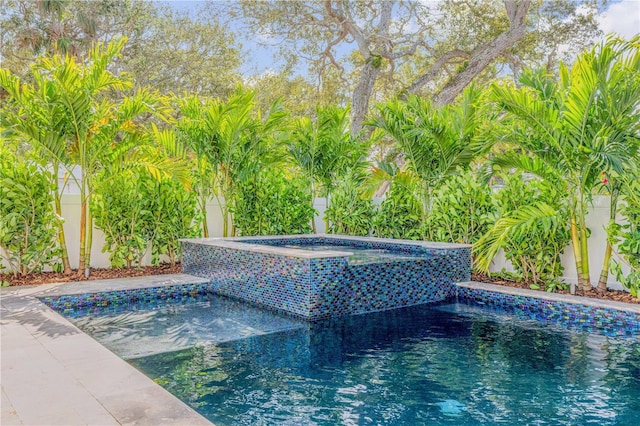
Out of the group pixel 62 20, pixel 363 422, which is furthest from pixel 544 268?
pixel 62 20

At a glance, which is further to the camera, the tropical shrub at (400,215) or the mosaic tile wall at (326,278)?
the tropical shrub at (400,215)

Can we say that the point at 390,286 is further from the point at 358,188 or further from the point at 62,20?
the point at 62,20

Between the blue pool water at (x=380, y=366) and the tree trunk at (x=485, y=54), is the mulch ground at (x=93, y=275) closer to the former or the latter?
the blue pool water at (x=380, y=366)

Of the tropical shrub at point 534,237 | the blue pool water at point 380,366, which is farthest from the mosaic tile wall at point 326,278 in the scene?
the tropical shrub at point 534,237

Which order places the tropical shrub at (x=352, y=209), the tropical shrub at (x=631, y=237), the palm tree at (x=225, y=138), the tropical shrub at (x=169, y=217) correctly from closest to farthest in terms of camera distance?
the tropical shrub at (x=631, y=237)
the tropical shrub at (x=169, y=217)
the palm tree at (x=225, y=138)
the tropical shrub at (x=352, y=209)

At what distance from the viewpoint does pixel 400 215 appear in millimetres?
8445

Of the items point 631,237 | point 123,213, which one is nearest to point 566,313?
point 631,237

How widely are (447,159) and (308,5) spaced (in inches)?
348

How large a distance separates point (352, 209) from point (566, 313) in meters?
4.42

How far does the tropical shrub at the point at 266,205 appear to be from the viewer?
8.59 metres

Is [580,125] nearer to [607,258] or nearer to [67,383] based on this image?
[607,258]

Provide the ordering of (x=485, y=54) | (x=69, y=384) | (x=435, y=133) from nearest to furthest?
(x=69, y=384), (x=435, y=133), (x=485, y=54)

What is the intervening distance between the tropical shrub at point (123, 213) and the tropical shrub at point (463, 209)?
433cm

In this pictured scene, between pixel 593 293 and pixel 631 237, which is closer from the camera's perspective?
pixel 631 237
